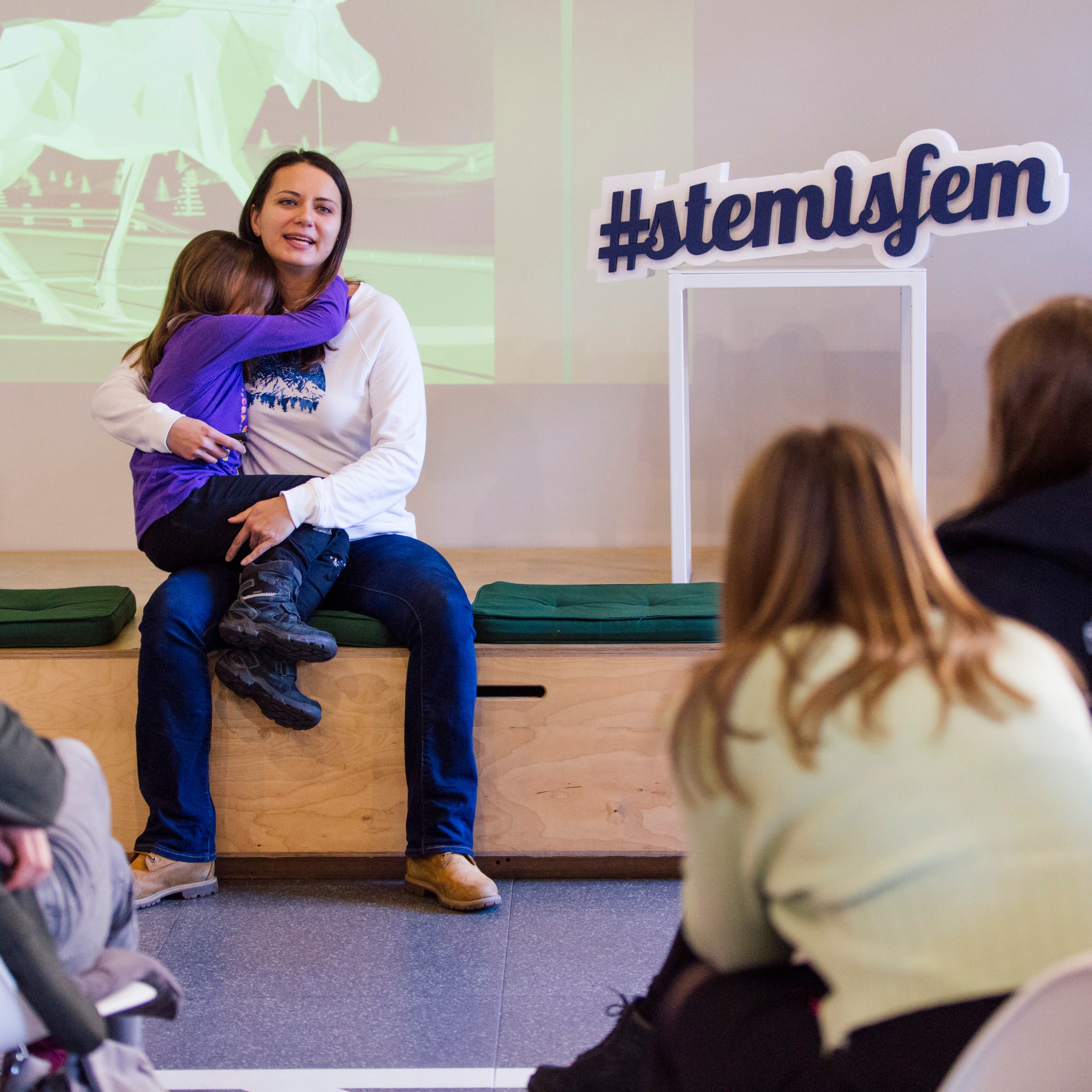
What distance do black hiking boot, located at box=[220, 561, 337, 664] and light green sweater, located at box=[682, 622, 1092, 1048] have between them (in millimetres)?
1316

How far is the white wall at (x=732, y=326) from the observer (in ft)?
12.1

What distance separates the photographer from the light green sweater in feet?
2.63

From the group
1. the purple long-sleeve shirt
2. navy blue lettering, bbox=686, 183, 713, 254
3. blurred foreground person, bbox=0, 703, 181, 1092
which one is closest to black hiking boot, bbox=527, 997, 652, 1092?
blurred foreground person, bbox=0, 703, 181, 1092

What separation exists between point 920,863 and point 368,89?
350 cm

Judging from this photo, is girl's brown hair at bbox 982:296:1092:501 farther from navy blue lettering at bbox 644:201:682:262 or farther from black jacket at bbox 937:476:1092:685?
navy blue lettering at bbox 644:201:682:262

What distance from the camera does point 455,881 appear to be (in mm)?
2033

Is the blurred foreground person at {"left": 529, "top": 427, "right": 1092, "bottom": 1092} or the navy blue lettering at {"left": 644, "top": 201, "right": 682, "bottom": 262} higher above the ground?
the navy blue lettering at {"left": 644, "top": 201, "right": 682, "bottom": 262}

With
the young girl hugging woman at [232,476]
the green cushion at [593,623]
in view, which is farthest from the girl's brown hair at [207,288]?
the green cushion at [593,623]

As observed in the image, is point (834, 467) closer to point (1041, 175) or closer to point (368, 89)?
point (1041, 175)

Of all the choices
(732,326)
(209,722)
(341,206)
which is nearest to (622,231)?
(732,326)

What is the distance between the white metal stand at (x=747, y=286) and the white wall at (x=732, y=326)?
0.75 meters

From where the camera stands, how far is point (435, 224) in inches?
150

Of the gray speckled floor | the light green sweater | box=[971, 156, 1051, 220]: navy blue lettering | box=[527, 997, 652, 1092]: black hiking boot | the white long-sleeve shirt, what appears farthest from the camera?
box=[971, 156, 1051, 220]: navy blue lettering

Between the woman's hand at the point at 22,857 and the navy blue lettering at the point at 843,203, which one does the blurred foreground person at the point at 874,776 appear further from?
the navy blue lettering at the point at 843,203
